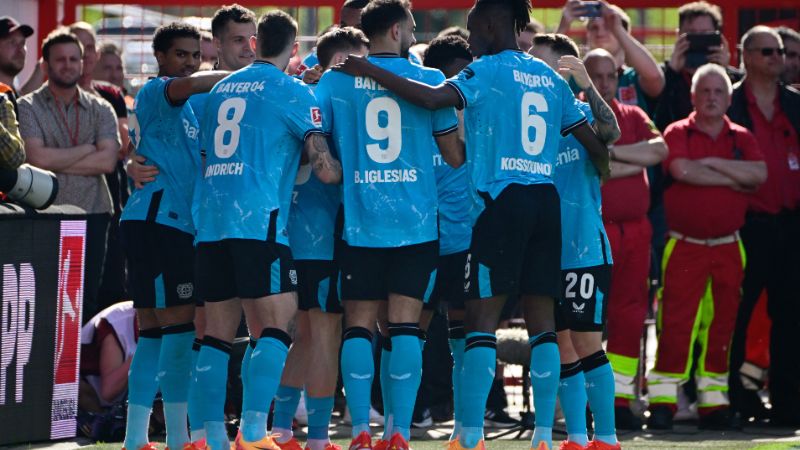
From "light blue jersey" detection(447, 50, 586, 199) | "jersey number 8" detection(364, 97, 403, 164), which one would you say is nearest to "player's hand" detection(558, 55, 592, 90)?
"light blue jersey" detection(447, 50, 586, 199)

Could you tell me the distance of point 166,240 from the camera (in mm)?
8727

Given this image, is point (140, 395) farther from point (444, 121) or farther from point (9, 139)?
point (444, 121)

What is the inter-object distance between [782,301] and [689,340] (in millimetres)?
852

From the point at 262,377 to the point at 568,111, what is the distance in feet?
7.25

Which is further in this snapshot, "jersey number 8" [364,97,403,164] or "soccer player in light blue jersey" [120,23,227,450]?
"soccer player in light blue jersey" [120,23,227,450]

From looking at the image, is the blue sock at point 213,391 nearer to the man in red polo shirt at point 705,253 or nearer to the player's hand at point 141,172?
the player's hand at point 141,172

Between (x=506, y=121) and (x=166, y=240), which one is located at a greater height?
(x=506, y=121)

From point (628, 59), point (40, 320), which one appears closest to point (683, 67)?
point (628, 59)

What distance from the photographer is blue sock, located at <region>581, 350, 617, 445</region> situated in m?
8.73

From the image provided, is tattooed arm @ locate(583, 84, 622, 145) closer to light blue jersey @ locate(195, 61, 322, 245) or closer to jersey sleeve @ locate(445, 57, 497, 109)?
jersey sleeve @ locate(445, 57, 497, 109)

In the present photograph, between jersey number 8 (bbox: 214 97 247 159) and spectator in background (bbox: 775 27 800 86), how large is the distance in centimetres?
604

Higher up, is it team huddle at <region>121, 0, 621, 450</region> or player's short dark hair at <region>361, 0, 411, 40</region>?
player's short dark hair at <region>361, 0, 411, 40</region>

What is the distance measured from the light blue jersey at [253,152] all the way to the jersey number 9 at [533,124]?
1101 mm

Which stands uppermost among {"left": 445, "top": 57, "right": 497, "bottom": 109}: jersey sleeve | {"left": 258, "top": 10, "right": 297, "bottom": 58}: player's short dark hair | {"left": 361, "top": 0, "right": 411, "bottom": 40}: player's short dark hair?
{"left": 361, "top": 0, "right": 411, "bottom": 40}: player's short dark hair
